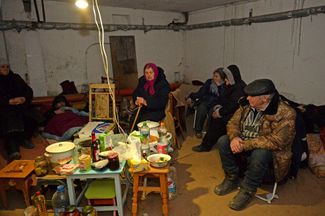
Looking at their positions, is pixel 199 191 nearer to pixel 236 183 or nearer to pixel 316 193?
pixel 236 183

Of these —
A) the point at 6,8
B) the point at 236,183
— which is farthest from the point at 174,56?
the point at 236,183

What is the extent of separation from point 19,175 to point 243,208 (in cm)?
191

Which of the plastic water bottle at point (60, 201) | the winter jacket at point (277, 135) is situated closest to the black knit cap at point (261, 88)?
the winter jacket at point (277, 135)

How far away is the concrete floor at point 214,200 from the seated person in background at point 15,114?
66 centimetres

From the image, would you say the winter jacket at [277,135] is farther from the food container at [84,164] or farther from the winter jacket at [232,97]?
the food container at [84,164]

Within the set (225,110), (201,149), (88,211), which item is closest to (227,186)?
(201,149)

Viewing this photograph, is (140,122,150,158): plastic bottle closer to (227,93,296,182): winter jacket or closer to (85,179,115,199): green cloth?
(85,179,115,199): green cloth

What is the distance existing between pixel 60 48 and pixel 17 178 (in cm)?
246

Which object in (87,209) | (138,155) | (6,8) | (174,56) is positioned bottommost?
(87,209)

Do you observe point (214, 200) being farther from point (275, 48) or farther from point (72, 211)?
point (275, 48)

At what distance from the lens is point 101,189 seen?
1886 mm

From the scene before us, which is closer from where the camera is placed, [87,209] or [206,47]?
[87,209]

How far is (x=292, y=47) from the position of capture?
349 centimetres

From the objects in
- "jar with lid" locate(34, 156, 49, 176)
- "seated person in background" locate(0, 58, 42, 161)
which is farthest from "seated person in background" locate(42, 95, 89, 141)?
"jar with lid" locate(34, 156, 49, 176)
